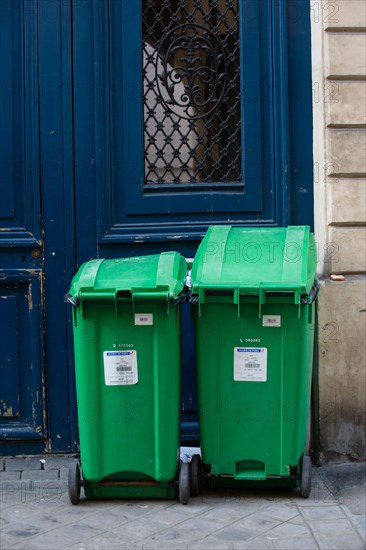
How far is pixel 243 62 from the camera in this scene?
6285 millimetres

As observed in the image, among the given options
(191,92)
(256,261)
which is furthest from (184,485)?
(191,92)

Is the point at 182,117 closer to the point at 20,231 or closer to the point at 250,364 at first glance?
the point at 20,231

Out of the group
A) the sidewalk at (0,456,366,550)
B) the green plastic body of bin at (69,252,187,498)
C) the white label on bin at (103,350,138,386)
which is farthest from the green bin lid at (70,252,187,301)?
the sidewalk at (0,456,366,550)

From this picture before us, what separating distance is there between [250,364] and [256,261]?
0.56m

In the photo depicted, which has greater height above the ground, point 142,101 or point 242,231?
point 142,101

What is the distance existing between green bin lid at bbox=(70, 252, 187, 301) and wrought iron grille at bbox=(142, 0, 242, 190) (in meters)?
1.05

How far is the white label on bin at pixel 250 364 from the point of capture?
17.2 ft

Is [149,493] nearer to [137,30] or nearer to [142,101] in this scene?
[142,101]

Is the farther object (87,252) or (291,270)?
(87,252)

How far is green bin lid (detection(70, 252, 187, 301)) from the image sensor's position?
5.10 metres

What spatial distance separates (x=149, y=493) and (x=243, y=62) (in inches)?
110

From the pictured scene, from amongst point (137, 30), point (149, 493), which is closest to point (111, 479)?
point (149, 493)

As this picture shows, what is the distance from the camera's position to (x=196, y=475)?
212 inches

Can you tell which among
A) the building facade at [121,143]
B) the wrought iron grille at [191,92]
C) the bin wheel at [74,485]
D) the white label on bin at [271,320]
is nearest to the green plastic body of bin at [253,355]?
the white label on bin at [271,320]
